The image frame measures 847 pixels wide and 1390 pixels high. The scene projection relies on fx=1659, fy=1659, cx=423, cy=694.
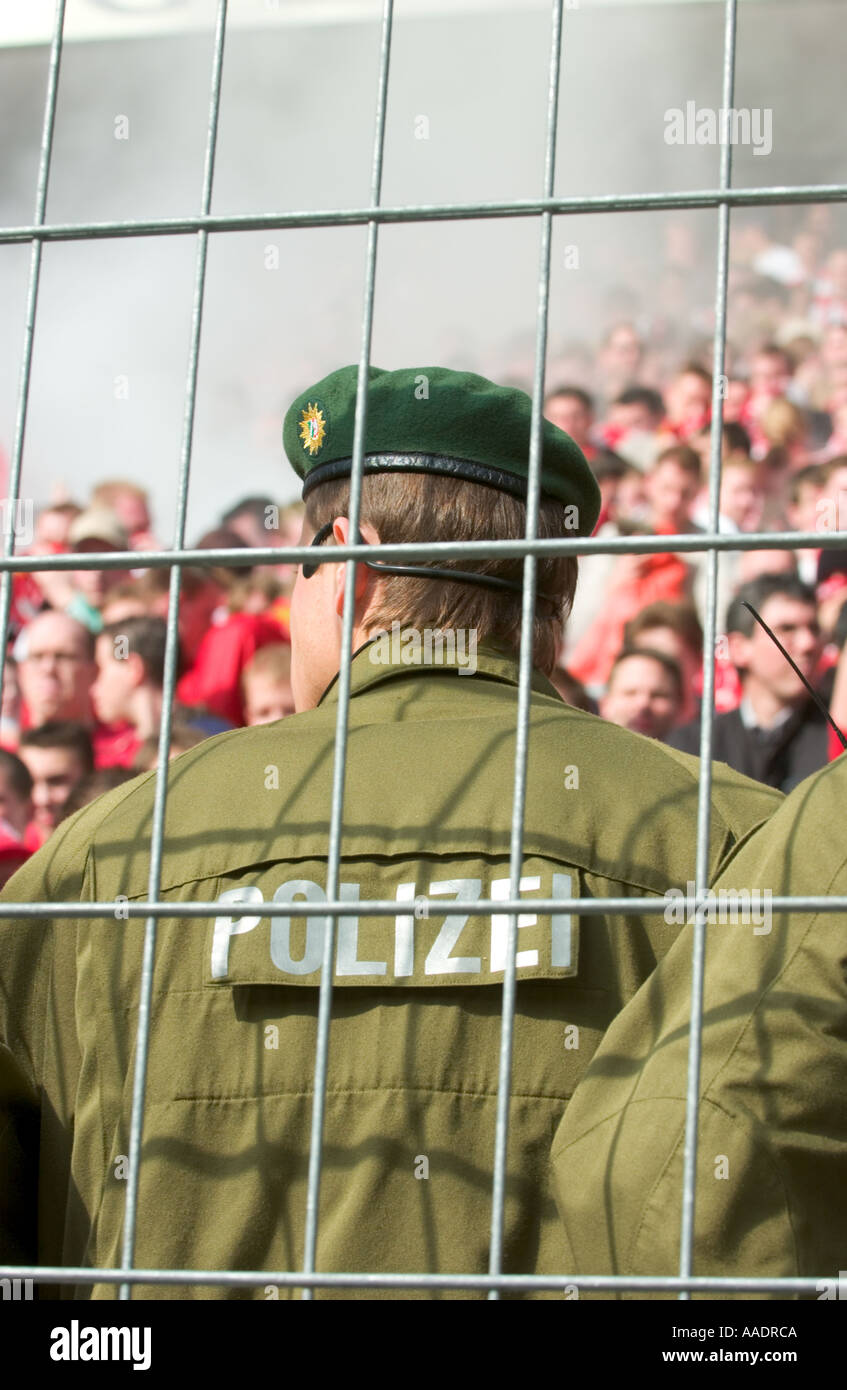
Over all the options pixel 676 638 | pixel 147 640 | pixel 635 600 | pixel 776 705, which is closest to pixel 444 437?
pixel 776 705

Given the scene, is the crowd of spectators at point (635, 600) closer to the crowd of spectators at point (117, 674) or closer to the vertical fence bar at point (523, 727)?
the crowd of spectators at point (117, 674)

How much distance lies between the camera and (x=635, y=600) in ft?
14.4

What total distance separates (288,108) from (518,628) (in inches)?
229

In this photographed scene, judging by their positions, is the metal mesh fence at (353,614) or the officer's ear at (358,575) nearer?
the metal mesh fence at (353,614)

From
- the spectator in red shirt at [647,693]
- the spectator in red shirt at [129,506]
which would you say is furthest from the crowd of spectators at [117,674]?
the spectator in red shirt at [647,693]

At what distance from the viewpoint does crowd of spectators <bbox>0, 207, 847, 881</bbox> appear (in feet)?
12.7

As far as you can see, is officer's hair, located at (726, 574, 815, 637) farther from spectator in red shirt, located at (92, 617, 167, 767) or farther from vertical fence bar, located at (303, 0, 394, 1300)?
vertical fence bar, located at (303, 0, 394, 1300)

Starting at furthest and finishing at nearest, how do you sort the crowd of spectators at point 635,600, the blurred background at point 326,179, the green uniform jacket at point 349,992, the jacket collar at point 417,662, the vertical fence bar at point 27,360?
the blurred background at point 326,179 < the crowd of spectators at point 635,600 < the jacket collar at point 417,662 < the green uniform jacket at point 349,992 < the vertical fence bar at point 27,360

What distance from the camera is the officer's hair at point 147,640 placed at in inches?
177

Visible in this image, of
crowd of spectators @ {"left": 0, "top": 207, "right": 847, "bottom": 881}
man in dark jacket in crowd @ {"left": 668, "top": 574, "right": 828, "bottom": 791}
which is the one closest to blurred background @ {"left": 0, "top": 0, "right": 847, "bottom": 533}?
crowd of spectators @ {"left": 0, "top": 207, "right": 847, "bottom": 881}

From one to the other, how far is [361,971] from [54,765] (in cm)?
314
